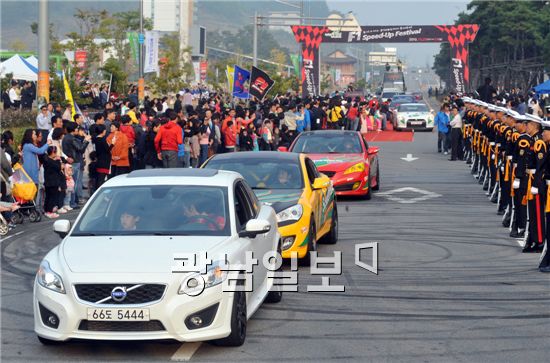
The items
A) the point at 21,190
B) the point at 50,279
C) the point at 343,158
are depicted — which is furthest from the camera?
the point at 343,158

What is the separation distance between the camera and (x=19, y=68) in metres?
46.2

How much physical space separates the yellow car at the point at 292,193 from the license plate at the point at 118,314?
4.94 metres

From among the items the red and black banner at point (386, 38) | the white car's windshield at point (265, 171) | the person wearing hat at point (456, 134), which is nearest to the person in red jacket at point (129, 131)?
the white car's windshield at point (265, 171)

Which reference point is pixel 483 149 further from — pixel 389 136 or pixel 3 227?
pixel 389 136

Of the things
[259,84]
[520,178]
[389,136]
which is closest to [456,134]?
[259,84]

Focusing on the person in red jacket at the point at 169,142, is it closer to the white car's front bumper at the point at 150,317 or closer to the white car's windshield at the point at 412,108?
the white car's front bumper at the point at 150,317

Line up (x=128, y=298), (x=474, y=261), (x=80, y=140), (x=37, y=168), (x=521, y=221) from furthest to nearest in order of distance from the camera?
1. (x=80, y=140)
2. (x=37, y=168)
3. (x=521, y=221)
4. (x=474, y=261)
5. (x=128, y=298)

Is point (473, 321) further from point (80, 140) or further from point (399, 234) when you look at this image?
point (80, 140)

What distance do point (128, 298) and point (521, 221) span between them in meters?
10.0

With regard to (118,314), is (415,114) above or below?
below

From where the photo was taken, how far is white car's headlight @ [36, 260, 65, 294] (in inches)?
344

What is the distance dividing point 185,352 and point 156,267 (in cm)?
81

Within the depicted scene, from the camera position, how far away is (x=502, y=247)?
16203 mm

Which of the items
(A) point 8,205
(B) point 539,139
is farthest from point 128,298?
(A) point 8,205
